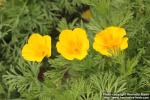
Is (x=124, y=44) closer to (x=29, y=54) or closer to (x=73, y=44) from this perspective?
(x=73, y=44)

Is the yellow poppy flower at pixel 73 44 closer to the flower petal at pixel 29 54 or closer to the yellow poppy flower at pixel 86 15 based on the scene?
the flower petal at pixel 29 54

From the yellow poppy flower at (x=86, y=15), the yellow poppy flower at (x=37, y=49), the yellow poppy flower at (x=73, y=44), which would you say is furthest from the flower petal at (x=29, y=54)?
the yellow poppy flower at (x=86, y=15)

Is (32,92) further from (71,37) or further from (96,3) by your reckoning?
(96,3)

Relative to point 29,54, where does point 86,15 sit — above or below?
above

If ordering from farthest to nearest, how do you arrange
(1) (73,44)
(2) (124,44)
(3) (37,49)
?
(3) (37,49), (1) (73,44), (2) (124,44)

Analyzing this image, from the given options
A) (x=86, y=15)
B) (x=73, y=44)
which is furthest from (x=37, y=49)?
(x=86, y=15)

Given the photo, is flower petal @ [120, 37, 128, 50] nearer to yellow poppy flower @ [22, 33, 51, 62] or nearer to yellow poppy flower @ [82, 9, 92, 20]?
yellow poppy flower @ [22, 33, 51, 62]

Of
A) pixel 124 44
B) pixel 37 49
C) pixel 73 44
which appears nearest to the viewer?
pixel 124 44

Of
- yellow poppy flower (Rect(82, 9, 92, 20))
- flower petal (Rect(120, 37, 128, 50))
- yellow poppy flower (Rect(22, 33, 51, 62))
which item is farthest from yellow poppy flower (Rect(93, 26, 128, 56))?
yellow poppy flower (Rect(82, 9, 92, 20))
